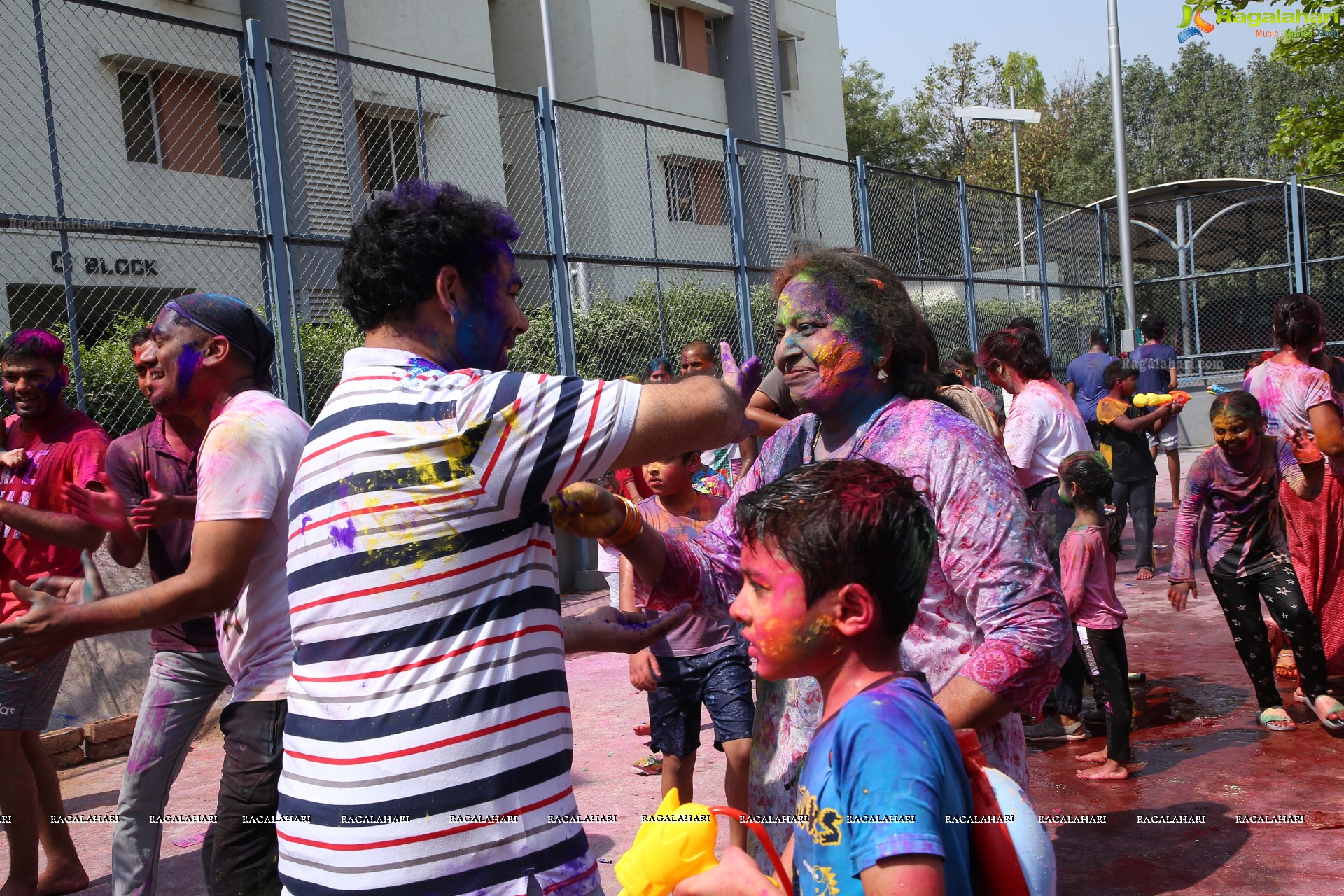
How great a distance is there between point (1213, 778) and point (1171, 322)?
20.5 metres

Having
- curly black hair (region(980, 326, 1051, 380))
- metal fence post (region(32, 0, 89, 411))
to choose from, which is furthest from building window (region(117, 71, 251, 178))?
curly black hair (region(980, 326, 1051, 380))

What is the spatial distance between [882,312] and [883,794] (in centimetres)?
120

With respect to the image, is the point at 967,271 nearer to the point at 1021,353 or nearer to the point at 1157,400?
the point at 1157,400

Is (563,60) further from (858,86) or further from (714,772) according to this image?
(858,86)

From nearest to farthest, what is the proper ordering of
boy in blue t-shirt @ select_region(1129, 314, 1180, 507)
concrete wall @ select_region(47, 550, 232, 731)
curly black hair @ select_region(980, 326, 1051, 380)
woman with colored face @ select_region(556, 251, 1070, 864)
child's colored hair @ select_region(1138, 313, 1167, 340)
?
woman with colored face @ select_region(556, 251, 1070, 864), concrete wall @ select_region(47, 550, 232, 731), curly black hair @ select_region(980, 326, 1051, 380), child's colored hair @ select_region(1138, 313, 1167, 340), boy in blue t-shirt @ select_region(1129, 314, 1180, 507)

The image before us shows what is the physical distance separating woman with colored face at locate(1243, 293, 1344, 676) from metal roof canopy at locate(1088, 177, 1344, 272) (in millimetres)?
15613

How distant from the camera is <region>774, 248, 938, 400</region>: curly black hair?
2.37 meters

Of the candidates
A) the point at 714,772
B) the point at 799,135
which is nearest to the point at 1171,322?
the point at 799,135

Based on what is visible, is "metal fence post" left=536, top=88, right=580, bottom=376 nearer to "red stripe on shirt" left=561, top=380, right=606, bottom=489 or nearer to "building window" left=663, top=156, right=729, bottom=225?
"building window" left=663, top=156, right=729, bottom=225

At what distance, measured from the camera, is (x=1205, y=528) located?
5469 mm

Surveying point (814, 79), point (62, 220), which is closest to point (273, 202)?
point (62, 220)

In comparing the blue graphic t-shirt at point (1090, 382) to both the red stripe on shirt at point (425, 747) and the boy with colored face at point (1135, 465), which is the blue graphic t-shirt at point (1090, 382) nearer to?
the boy with colored face at point (1135, 465)

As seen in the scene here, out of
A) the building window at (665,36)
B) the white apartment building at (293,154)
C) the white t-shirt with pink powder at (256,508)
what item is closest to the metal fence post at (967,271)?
the white apartment building at (293,154)

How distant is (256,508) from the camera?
249 centimetres
